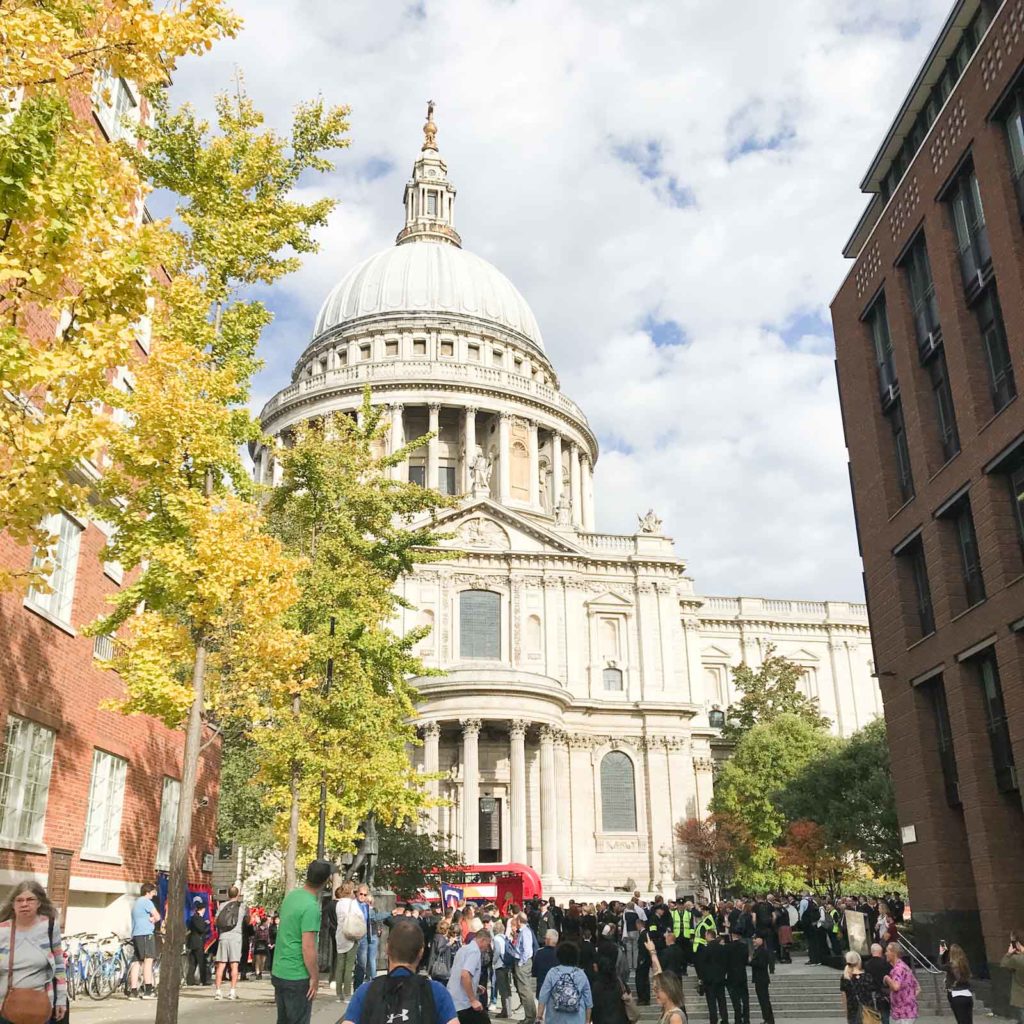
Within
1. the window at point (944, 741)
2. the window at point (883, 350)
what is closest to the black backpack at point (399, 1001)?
the window at point (944, 741)

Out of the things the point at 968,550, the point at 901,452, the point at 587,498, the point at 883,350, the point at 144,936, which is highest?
the point at 587,498

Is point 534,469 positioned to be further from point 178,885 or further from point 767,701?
point 178,885

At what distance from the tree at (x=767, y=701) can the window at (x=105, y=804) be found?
4763cm

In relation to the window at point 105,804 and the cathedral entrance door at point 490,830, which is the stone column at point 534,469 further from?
the window at point 105,804

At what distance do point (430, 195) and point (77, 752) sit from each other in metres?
89.3

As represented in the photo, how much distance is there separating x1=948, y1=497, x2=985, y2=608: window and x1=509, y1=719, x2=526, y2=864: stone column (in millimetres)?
30431

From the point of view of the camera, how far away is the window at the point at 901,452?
95.7 ft

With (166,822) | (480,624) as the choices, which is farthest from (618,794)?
(166,822)

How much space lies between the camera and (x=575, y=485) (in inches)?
3130

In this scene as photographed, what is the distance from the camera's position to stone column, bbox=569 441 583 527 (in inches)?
3081

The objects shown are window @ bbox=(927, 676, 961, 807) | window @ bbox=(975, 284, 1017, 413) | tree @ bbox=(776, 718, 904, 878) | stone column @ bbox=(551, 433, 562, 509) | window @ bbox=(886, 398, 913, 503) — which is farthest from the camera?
stone column @ bbox=(551, 433, 562, 509)

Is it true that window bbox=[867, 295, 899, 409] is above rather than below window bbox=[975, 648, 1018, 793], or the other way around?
above

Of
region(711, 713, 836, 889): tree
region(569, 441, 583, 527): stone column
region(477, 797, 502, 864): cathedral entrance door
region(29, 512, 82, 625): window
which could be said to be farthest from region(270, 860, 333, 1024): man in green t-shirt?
region(569, 441, 583, 527): stone column

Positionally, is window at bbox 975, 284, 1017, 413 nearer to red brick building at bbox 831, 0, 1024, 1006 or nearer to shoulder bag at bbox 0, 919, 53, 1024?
red brick building at bbox 831, 0, 1024, 1006
